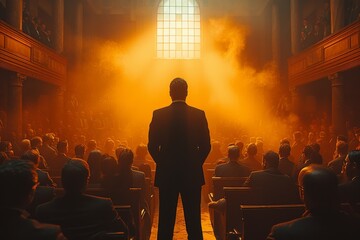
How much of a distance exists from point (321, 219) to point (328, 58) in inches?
478

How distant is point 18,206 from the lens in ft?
6.38

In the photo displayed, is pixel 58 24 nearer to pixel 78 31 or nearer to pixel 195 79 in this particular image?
pixel 78 31

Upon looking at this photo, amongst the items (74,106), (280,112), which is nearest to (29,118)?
(74,106)

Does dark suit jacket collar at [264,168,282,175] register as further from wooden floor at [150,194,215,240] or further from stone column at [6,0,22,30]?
stone column at [6,0,22,30]

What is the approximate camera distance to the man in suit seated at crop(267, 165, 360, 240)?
6.53ft

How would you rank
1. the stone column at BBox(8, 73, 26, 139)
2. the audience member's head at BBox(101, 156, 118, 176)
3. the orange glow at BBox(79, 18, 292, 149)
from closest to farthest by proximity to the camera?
the audience member's head at BBox(101, 156, 118, 176) < the stone column at BBox(8, 73, 26, 139) < the orange glow at BBox(79, 18, 292, 149)

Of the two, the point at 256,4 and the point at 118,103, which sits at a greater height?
the point at 256,4

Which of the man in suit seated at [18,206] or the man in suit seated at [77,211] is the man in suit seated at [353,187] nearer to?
the man in suit seated at [77,211]

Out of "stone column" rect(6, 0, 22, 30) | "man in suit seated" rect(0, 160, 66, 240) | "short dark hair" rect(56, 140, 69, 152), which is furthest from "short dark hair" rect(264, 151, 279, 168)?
"stone column" rect(6, 0, 22, 30)

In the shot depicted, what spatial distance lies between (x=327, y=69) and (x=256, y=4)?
32.1 feet

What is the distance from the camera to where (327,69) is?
13164mm

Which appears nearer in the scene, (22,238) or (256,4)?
(22,238)

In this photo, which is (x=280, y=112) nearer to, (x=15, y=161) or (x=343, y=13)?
(x=343, y=13)

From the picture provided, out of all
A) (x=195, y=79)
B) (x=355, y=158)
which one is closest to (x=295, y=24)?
(x=195, y=79)
